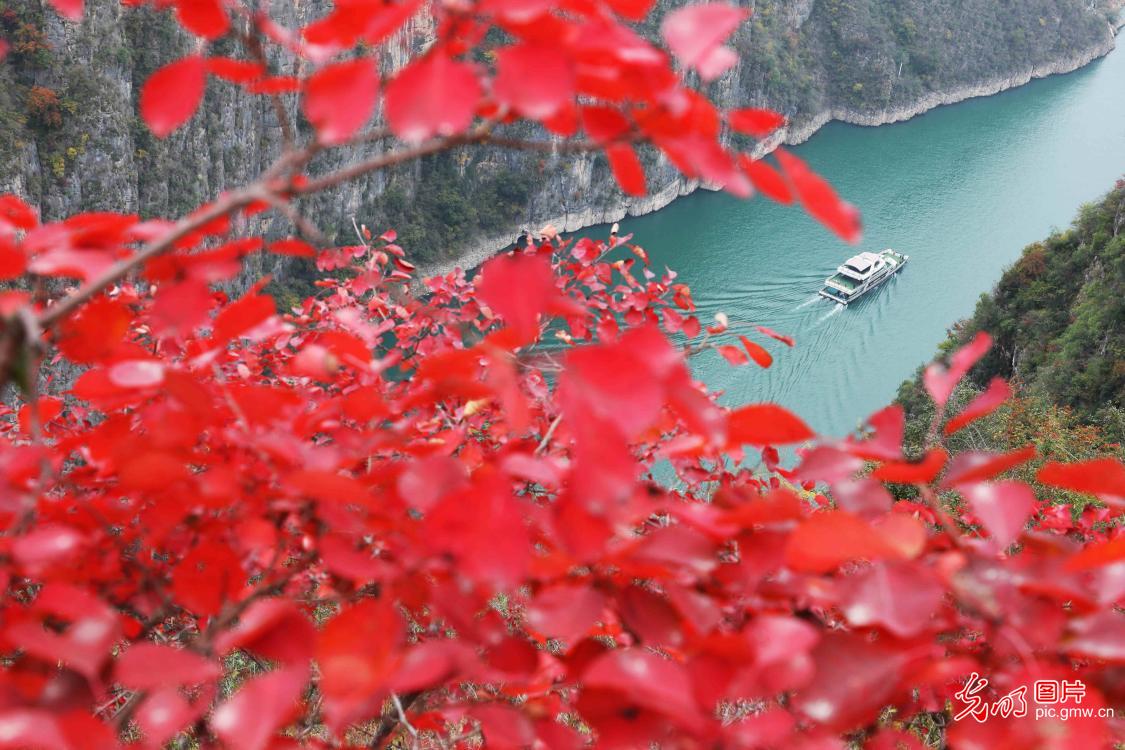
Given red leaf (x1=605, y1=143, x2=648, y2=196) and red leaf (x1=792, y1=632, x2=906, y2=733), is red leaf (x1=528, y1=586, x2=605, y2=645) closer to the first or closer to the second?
red leaf (x1=792, y1=632, x2=906, y2=733)

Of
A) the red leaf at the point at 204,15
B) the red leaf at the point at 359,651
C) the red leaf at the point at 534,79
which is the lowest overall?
the red leaf at the point at 359,651

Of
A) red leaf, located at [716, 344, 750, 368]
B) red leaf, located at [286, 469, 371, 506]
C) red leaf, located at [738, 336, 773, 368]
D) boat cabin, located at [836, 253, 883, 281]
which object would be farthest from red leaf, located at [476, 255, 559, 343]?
boat cabin, located at [836, 253, 883, 281]

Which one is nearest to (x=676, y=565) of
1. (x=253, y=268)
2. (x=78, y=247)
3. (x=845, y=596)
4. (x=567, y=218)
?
(x=845, y=596)

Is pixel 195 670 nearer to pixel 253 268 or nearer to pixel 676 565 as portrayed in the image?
pixel 676 565

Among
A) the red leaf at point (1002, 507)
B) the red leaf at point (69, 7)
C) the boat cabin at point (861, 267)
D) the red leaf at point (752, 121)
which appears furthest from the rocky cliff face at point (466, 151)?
the boat cabin at point (861, 267)

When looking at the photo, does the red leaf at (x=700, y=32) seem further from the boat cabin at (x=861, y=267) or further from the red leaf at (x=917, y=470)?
the boat cabin at (x=861, y=267)

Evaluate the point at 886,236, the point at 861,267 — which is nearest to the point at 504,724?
the point at 861,267
